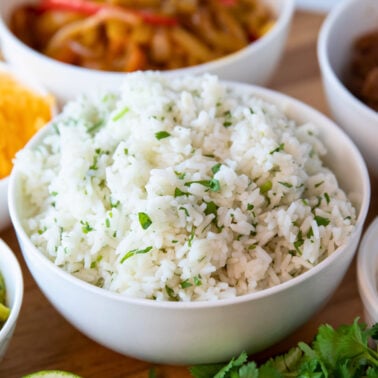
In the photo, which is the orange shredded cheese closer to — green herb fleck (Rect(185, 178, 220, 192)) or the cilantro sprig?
green herb fleck (Rect(185, 178, 220, 192))

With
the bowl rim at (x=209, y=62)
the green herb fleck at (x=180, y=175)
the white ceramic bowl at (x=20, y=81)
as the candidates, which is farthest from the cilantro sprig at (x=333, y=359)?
the bowl rim at (x=209, y=62)

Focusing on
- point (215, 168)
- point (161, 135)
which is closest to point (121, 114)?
point (161, 135)

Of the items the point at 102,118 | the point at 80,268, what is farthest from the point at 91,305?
the point at 102,118

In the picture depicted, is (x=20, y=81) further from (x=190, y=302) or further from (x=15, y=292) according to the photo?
(x=190, y=302)

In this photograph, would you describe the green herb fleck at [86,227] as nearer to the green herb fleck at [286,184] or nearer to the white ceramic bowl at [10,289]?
the white ceramic bowl at [10,289]

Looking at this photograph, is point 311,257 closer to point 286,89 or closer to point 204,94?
point 204,94
